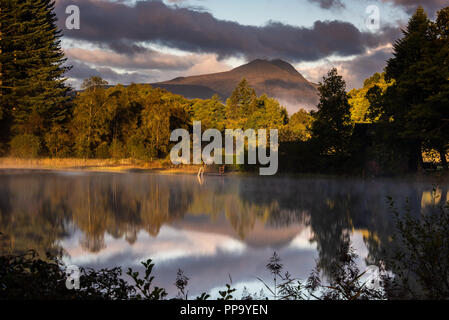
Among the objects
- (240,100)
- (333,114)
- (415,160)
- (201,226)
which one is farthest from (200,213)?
(240,100)

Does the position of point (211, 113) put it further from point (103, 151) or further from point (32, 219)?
point (32, 219)

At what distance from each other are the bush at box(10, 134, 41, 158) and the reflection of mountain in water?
2645 centimetres

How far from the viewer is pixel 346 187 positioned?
30.0 m

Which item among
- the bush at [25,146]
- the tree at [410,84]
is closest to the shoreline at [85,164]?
the bush at [25,146]

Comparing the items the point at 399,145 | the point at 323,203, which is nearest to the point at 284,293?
the point at 323,203

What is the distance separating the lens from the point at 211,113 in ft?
296

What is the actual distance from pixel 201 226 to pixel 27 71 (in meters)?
50.2

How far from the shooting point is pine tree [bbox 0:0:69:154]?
54.6m

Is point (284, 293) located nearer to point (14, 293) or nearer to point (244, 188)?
point (14, 293)

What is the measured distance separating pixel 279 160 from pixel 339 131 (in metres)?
7.18

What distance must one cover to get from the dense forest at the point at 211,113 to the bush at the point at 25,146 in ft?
0.42

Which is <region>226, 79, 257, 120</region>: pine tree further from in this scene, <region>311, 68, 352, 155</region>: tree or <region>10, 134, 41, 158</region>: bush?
<region>311, 68, 352, 155</region>: tree
